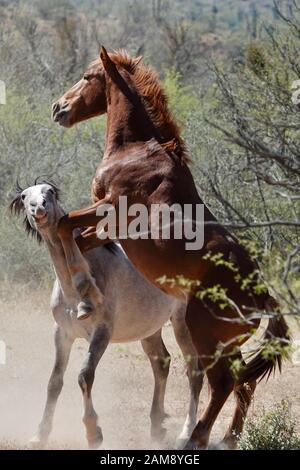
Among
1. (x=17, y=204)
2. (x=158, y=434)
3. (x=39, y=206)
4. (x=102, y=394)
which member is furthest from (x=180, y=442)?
(x=17, y=204)

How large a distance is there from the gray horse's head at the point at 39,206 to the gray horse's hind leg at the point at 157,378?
170 centimetres

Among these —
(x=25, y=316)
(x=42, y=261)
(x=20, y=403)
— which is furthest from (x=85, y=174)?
(x=20, y=403)

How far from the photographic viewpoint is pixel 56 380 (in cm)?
873

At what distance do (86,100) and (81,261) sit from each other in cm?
145

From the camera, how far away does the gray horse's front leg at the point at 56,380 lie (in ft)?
27.9

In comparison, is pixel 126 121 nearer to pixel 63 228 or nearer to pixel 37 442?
pixel 63 228

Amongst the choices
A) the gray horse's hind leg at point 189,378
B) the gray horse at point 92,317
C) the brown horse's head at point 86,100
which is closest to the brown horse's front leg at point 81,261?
the gray horse at point 92,317

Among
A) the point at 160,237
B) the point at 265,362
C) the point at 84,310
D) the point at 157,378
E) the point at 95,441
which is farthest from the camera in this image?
the point at 157,378

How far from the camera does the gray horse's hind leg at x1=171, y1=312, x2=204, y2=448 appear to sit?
8961mm

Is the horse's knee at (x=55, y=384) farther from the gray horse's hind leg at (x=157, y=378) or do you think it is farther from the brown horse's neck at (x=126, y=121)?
the brown horse's neck at (x=126, y=121)

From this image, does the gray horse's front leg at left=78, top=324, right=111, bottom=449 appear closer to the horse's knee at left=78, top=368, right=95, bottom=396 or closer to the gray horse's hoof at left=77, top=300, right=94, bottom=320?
the horse's knee at left=78, top=368, right=95, bottom=396

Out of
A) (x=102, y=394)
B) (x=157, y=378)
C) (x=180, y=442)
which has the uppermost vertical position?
(x=157, y=378)

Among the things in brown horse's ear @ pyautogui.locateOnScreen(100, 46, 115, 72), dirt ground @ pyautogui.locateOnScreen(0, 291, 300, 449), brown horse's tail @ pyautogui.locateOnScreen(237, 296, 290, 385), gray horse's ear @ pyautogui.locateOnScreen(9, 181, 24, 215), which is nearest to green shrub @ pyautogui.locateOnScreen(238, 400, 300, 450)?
brown horse's tail @ pyautogui.locateOnScreen(237, 296, 290, 385)

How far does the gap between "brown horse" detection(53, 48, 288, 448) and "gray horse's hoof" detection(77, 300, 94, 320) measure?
0.04 ft
